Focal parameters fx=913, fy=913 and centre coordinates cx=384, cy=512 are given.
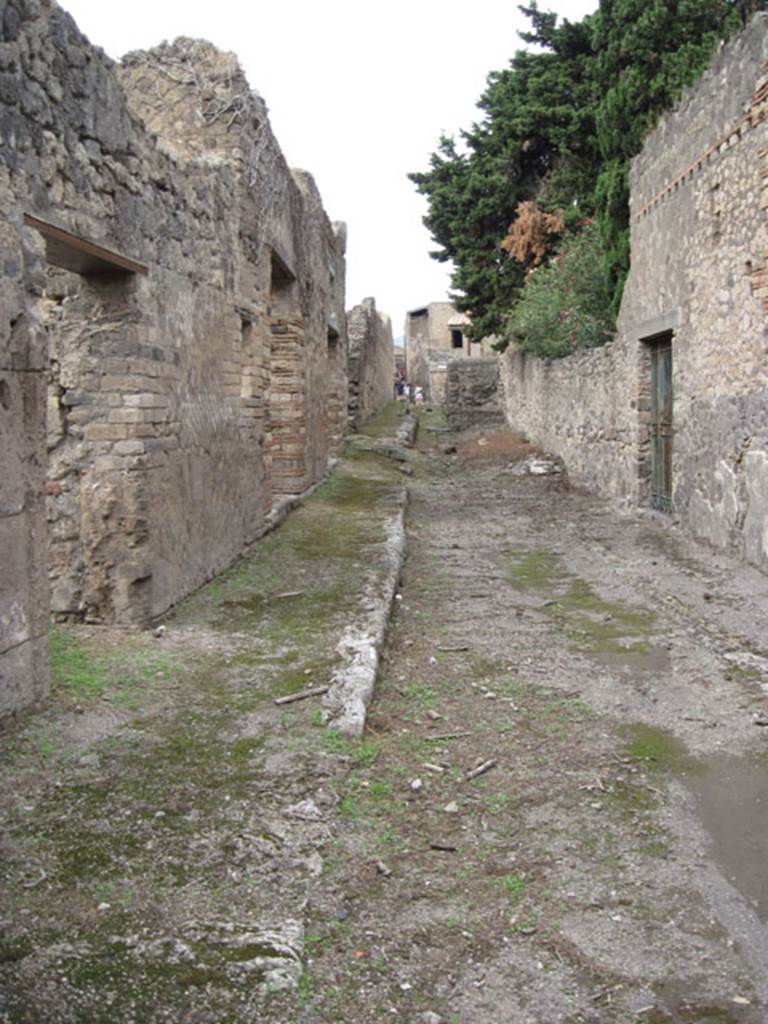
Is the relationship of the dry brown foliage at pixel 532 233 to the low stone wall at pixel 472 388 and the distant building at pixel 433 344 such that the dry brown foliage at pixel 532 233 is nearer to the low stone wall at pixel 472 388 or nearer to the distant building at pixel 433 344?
the low stone wall at pixel 472 388

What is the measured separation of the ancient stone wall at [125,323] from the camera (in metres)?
3.91

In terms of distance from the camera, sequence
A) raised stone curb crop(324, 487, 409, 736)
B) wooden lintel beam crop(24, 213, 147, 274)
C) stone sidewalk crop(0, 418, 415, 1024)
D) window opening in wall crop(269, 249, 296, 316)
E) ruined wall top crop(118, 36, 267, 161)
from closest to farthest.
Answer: stone sidewalk crop(0, 418, 415, 1024) → raised stone curb crop(324, 487, 409, 736) → wooden lintel beam crop(24, 213, 147, 274) → ruined wall top crop(118, 36, 267, 161) → window opening in wall crop(269, 249, 296, 316)

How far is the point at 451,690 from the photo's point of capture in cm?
482

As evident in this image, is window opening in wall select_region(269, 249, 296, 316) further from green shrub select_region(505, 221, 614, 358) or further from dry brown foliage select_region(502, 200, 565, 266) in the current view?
dry brown foliage select_region(502, 200, 565, 266)

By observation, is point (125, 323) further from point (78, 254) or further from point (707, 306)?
point (707, 306)

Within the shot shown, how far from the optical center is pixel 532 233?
738 inches

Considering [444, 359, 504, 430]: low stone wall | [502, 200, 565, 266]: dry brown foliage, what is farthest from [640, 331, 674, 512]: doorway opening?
[444, 359, 504, 430]: low stone wall

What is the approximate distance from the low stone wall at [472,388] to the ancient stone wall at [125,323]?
17.7m

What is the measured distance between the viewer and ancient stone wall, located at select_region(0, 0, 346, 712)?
3.91m

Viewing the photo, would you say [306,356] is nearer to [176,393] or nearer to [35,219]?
[176,393]

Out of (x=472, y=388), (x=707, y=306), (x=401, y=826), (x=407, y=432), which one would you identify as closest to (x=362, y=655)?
(x=401, y=826)

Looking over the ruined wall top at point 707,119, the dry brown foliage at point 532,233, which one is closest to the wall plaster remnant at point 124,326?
the ruined wall top at point 707,119

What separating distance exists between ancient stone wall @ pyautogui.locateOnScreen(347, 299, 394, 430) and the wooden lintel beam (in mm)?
14594

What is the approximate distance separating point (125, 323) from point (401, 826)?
3402mm
